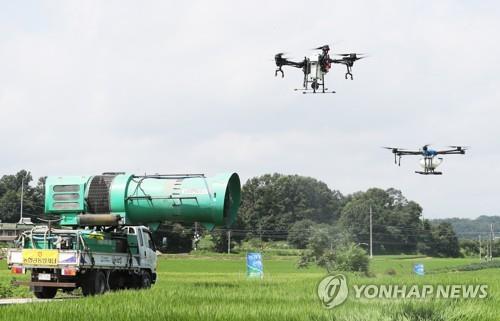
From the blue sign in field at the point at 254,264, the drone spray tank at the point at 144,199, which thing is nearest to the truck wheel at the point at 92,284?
Answer: the drone spray tank at the point at 144,199

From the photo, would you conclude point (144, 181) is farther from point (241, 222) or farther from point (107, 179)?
point (241, 222)

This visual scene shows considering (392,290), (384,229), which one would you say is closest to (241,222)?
(384,229)

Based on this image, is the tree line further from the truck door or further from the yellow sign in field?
the yellow sign in field

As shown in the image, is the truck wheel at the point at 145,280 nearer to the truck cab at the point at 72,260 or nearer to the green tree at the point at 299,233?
the truck cab at the point at 72,260

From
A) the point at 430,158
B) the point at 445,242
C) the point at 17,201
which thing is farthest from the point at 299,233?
the point at 430,158

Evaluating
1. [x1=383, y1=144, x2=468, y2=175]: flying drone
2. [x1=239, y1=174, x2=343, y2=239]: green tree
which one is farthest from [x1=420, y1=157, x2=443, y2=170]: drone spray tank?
[x1=239, y1=174, x2=343, y2=239]: green tree

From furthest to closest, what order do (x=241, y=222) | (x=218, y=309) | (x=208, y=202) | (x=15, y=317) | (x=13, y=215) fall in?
(x=241, y=222)
(x=13, y=215)
(x=208, y=202)
(x=218, y=309)
(x=15, y=317)
